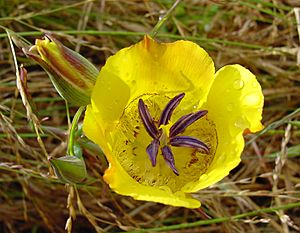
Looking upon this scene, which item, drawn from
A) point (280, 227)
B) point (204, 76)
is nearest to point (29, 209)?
point (280, 227)

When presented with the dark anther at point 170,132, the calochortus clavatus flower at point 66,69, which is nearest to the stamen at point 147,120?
the dark anther at point 170,132

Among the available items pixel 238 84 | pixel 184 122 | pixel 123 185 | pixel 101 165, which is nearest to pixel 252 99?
pixel 238 84

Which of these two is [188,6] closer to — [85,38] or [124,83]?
[85,38]

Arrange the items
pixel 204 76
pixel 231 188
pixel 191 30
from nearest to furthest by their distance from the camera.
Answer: pixel 204 76
pixel 231 188
pixel 191 30

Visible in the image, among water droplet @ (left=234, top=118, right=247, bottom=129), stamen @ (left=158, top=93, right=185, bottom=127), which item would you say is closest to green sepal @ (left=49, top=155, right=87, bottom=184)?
stamen @ (left=158, top=93, right=185, bottom=127)

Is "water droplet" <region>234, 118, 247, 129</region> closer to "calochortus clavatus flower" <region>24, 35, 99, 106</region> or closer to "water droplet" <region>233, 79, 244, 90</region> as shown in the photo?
"water droplet" <region>233, 79, 244, 90</region>
